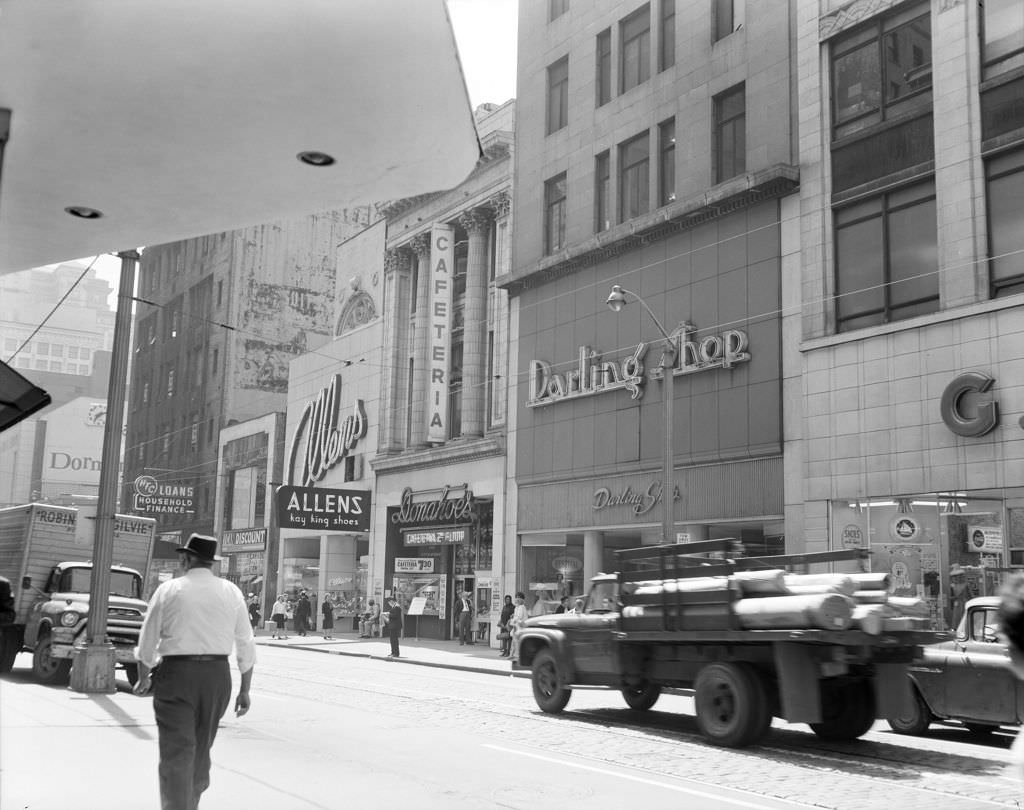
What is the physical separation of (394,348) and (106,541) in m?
28.2

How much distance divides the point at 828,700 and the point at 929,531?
35.5 ft

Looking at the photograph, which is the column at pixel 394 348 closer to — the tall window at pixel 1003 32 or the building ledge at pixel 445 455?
the building ledge at pixel 445 455

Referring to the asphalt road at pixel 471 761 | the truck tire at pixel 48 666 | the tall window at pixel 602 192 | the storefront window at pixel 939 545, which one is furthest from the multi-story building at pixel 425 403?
the asphalt road at pixel 471 761

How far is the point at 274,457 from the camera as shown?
55.8 metres

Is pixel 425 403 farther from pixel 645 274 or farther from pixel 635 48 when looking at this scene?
pixel 635 48

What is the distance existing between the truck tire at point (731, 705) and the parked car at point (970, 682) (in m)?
1.55

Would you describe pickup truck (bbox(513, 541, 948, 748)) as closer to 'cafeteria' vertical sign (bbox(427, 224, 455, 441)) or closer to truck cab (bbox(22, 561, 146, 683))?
truck cab (bbox(22, 561, 146, 683))

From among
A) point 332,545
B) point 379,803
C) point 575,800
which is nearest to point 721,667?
point 575,800

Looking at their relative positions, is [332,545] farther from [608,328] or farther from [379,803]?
[379,803]

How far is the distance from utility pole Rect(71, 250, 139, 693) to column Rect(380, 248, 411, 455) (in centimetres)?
2660

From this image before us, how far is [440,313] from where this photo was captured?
41000 mm

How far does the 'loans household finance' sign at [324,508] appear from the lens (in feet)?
136

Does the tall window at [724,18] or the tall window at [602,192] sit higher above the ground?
the tall window at [724,18]

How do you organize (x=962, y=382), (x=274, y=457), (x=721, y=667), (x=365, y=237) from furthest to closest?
(x=274, y=457), (x=365, y=237), (x=962, y=382), (x=721, y=667)
